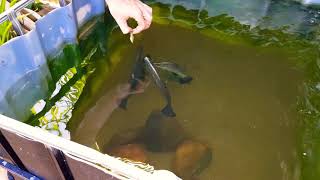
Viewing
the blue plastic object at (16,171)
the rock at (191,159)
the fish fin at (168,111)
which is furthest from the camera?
the fish fin at (168,111)

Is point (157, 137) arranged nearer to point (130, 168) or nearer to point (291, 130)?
point (291, 130)

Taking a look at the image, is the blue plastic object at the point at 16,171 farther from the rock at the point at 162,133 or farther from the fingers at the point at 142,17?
the fingers at the point at 142,17

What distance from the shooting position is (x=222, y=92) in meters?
2.40

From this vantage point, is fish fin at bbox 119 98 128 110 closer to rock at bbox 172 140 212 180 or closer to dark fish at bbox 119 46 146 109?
dark fish at bbox 119 46 146 109

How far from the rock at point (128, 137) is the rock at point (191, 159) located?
27 centimetres

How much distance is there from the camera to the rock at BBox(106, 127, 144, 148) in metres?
2.15

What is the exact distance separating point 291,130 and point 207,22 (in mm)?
1159

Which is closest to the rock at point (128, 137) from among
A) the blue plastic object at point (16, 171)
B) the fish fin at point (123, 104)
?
the fish fin at point (123, 104)

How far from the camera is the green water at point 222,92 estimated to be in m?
2.11

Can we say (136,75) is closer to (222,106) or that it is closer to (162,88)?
(162,88)

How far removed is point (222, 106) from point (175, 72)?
424mm

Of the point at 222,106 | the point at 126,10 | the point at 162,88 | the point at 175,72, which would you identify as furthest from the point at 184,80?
the point at 126,10

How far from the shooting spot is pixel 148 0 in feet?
9.76

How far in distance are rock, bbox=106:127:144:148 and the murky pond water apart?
0.10 feet
